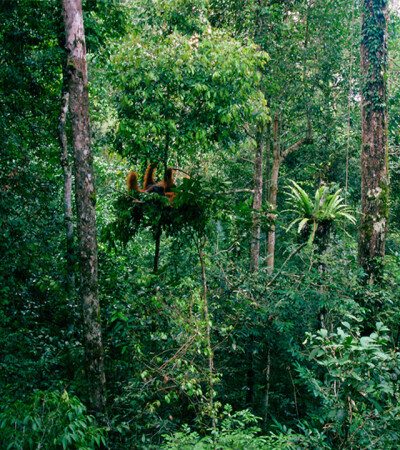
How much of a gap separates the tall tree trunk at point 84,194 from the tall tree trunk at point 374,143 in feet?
12.8

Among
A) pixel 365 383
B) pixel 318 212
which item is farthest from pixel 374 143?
pixel 365 383

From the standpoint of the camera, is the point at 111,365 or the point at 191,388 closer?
the point at 191,388

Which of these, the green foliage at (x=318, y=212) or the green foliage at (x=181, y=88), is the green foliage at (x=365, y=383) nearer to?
the green foliage at (x=318, y=212)

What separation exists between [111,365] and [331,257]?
342cm

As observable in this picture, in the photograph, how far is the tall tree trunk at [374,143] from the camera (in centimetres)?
505

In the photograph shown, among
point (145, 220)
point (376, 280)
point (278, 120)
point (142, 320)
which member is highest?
point (278, 120)

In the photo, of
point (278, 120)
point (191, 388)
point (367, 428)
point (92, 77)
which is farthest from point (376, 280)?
point (92, 77)

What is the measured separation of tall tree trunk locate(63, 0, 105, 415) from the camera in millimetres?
3350

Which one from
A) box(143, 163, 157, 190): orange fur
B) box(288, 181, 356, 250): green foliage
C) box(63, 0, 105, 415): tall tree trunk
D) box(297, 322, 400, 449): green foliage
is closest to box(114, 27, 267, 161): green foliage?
box(143, 163, 157, 190): orange fur

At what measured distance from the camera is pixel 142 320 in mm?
3471

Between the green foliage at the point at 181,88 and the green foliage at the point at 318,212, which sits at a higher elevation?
the green foliage at the point at 181,88

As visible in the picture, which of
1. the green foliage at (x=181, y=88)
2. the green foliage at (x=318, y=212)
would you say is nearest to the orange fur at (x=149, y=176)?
the green foliage at (x=181, y=88)

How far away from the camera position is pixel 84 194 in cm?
343

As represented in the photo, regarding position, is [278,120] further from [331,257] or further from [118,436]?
[118,436]
